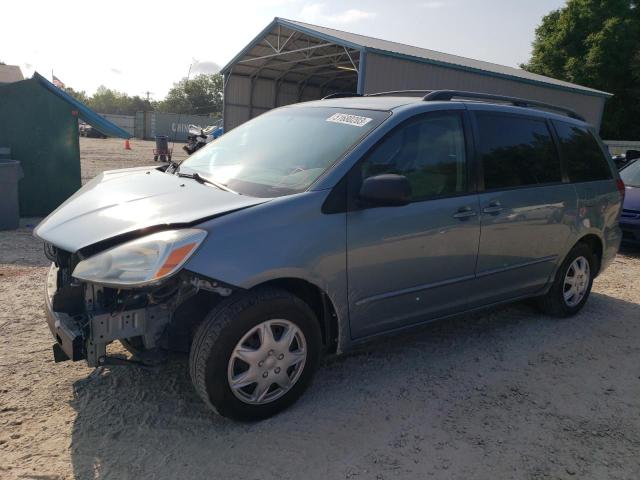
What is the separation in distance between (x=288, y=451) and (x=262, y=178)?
1581 millimetres

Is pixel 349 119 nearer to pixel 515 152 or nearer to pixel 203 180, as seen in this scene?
pixel 203 180

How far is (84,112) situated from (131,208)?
21.1 feet

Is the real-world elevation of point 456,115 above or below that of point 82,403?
above

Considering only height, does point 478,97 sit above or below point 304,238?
above

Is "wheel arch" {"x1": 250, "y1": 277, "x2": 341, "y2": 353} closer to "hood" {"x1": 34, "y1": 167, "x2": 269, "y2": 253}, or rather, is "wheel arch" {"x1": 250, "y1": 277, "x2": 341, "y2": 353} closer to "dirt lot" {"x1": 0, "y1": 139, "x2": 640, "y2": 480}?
"dirt lot" {"x1": 0, "y1": 139, "x2": 640, "y2": 480}

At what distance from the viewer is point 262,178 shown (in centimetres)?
326

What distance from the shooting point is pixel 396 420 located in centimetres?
304

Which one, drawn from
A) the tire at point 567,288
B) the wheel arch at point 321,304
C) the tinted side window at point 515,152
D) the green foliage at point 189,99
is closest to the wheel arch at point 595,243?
the tire at point 567,288

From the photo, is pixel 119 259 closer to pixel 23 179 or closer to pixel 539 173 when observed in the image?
pixel 539 173

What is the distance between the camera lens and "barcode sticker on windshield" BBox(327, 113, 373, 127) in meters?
3.40

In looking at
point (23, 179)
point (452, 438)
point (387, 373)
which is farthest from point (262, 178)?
point (23, 179)

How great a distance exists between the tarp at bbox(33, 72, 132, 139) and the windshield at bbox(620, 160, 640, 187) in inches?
333

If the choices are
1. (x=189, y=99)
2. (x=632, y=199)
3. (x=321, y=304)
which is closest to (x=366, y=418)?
(x=321, y=304)

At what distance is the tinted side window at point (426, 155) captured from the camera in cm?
329
